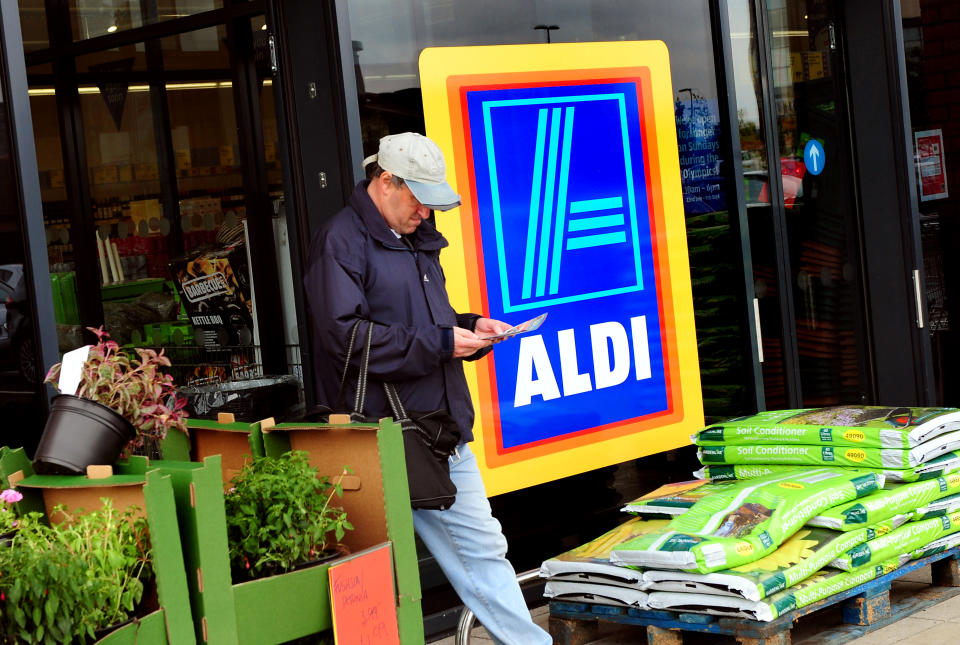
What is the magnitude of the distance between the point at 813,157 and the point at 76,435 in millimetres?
4900

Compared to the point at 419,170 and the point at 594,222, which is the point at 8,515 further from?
the point at 594,222

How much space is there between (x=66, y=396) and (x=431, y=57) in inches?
99.2

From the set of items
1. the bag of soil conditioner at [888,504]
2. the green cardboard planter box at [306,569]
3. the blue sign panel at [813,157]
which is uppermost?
the blue sign panel at [813,157]

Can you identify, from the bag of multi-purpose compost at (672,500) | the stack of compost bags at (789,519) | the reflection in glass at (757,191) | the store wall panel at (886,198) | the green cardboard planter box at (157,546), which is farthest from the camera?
the store wall panel at (886,198)

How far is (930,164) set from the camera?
741cm

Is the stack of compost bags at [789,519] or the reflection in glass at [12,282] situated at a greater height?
the reflection in glass at [12,282]

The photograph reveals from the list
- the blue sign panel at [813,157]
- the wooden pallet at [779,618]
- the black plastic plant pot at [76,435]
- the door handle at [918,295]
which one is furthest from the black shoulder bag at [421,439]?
the door handle at [918,295]

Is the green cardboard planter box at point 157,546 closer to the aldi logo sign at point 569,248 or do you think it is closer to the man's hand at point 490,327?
the man's hand at point 490,327

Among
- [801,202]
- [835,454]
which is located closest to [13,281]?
[835,454]

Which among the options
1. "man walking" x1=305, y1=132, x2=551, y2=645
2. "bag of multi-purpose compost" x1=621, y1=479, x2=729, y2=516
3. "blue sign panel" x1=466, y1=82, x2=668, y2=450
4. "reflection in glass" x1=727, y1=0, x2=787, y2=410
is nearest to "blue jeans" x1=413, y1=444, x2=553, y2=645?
"man walking" x1=305, y1=132, x2=551, y2=645

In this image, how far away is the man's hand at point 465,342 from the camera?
11.9ft

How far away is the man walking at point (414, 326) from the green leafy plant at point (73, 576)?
1.13 m

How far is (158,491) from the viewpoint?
2498mm

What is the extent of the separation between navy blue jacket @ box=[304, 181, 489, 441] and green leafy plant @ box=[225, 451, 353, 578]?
0.70 meters
